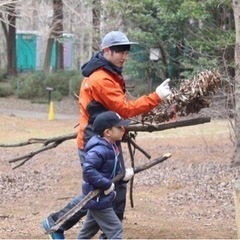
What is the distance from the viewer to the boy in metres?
5.72

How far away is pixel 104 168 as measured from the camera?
5.82 meters

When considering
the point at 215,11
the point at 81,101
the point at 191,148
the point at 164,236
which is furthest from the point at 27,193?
the point at 215,11

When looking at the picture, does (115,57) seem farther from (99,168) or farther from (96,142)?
(99,168)

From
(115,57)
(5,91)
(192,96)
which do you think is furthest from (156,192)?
(5,91)

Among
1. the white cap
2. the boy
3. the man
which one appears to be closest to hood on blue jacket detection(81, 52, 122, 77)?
the man

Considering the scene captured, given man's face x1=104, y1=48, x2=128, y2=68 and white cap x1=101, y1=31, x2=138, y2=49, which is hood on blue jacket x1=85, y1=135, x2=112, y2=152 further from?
white cap x1=101, y1=31, x2=138, y2=49

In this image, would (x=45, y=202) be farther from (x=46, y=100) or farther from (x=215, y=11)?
(x=46, y=100)

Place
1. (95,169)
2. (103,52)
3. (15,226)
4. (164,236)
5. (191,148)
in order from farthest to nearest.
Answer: (191,148) < (15,226) < (164,236) < (103,52) < (95,169)

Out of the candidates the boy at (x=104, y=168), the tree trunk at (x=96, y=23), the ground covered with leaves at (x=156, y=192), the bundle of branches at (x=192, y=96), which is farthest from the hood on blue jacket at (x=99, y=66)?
the tree trunk at (x=96, y=23)

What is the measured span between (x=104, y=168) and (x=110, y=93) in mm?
598

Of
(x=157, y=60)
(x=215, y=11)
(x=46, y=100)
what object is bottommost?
(x=46, y=100)

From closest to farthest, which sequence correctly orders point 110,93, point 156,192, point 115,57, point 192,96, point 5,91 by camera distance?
point 110,93, point 115,57, point 192,96, point 156,192, point 5,91

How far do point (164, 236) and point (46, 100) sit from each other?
3100 cm

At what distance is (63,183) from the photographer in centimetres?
1244
